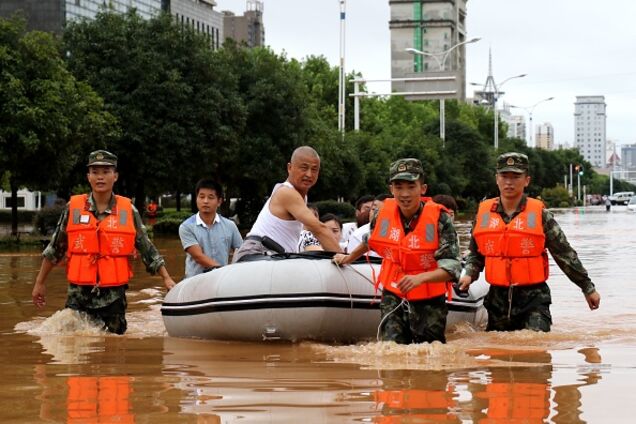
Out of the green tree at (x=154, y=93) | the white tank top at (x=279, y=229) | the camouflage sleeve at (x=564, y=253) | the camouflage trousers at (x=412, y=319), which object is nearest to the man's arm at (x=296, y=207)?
the white tank top at (x=279, y=229)

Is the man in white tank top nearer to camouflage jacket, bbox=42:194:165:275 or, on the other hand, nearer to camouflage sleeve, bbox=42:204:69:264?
camouflage jacket, bbox=42:194:165:275

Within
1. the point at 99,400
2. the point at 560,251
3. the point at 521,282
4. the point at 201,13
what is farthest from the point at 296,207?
the point at 201,13

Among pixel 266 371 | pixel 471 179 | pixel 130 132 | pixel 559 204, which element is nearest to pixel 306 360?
pixel 266 371

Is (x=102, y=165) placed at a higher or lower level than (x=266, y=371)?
higher

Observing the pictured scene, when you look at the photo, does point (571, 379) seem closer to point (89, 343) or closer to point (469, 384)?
point (469, 384)

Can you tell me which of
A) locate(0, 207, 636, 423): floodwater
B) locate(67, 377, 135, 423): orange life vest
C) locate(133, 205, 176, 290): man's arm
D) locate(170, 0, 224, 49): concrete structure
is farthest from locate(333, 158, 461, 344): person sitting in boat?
locate(170, 0, 224, 49): concrete structure

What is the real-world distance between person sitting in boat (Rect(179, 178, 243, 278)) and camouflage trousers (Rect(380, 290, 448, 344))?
2471 mm

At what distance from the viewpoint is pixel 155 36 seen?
38.6 metres

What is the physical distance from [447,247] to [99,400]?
2689 mm

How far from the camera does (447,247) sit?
26.5 ft

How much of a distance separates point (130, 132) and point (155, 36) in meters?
3.80

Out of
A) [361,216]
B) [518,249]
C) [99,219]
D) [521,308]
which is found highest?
[99,219]

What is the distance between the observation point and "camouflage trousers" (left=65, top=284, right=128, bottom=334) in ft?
31.5

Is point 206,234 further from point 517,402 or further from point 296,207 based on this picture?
point 517,402
